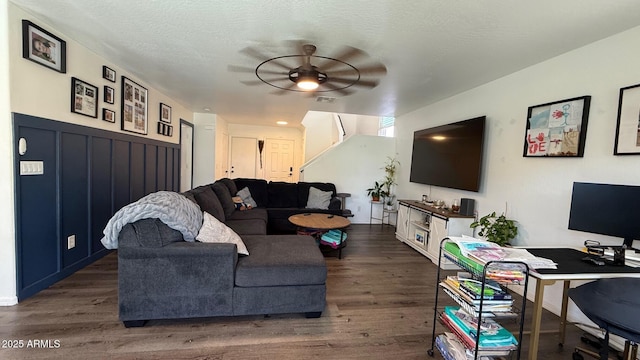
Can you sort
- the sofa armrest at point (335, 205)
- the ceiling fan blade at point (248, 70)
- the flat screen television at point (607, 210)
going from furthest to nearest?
the sofa armrest at point (335, 205) → the ceiling fan blade at point (248, 70) → the flat screen television at point (607, 210)

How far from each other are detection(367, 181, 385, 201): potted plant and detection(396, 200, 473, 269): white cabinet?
1.09 metres

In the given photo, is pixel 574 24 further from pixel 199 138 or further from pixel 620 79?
pixel 199 138

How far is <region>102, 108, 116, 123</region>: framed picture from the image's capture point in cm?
318

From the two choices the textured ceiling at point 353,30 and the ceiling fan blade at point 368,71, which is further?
the ceiling fan blade at point 368,71

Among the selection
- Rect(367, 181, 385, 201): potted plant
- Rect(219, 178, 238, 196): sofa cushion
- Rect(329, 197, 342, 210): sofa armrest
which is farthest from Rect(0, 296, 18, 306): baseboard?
Rect(367, 181, 385, 201): potted plant

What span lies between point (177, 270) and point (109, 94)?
2558 mm

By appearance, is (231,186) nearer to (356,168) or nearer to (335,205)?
(335,205)

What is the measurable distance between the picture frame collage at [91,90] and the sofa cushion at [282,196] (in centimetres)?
215

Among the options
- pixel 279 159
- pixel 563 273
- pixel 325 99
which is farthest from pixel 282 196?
pixel 563 273

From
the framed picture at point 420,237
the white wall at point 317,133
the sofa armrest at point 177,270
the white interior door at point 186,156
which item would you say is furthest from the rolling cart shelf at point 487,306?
the white wall at point 317,133

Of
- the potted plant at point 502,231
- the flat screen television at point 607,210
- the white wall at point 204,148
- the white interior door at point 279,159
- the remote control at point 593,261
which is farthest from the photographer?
the white interior door at point 279,159

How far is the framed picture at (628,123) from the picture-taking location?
1.96 m

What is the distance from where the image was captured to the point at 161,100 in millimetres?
4668

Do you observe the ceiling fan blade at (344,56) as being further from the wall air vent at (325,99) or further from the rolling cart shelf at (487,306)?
the rolling cart shelf at (487,306)
